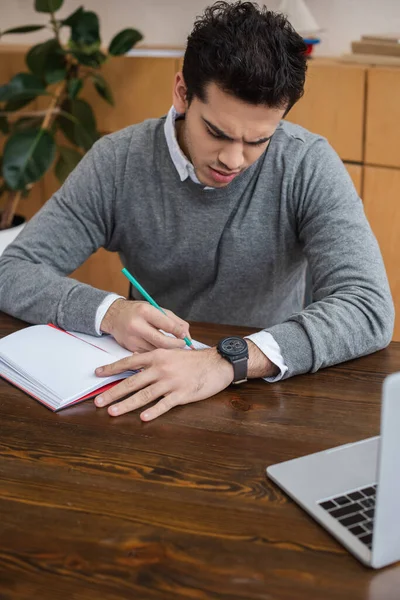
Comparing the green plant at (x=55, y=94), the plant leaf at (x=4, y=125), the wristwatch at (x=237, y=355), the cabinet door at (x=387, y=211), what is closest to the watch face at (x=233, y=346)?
the wristwatch at (x=237, y=355)

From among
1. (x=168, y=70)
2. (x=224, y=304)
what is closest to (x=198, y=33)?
(x=224, y=304)

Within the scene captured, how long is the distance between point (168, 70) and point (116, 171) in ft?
4.06

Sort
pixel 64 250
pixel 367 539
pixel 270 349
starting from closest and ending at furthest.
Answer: pixel 367 539 → pixel 270 349 → pixel 64 250

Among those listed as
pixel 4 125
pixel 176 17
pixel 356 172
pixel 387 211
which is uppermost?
pixel 176 17

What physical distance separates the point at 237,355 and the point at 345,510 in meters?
0.40

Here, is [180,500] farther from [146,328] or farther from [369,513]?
[146,328]

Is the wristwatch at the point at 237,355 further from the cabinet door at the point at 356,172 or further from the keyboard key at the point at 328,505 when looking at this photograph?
the cabinet door at the point at 356,172

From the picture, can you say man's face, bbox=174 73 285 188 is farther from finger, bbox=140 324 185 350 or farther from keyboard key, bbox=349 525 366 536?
keyboard key, bbox=349 525 366 536

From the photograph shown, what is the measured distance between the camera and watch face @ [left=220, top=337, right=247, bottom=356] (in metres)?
1.30

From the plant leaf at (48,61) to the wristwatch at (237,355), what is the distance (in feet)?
6.23

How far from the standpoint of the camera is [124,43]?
2.87 m

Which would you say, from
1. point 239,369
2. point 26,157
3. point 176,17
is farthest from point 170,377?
point 176,17

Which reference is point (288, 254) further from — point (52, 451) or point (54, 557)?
point (54, 557)

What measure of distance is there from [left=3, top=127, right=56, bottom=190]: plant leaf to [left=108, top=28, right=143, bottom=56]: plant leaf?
407 mm
